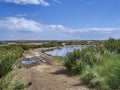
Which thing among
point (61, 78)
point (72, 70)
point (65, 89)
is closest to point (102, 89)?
point (65, 89)

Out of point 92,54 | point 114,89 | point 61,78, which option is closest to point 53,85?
point 61,78

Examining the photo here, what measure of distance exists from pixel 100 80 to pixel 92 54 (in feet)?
18.1

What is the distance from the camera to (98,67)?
596 inches

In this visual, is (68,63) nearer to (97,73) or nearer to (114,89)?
(97,73)

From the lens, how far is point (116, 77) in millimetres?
11180

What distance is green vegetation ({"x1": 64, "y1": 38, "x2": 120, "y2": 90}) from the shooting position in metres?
11.6

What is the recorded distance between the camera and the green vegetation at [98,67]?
11603 mm

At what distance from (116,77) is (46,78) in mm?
5440

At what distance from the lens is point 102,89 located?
1166 centimetres

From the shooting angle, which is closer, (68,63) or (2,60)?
(2,60)

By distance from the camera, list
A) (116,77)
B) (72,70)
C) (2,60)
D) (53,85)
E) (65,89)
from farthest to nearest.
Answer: (72,70) → (53,85) → (65,89) → (116,77) → (2,60)

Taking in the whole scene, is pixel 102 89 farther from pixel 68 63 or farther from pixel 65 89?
pixel 68 63

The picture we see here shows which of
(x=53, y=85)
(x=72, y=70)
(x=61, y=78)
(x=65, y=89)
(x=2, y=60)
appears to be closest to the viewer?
(x=2, y=60)

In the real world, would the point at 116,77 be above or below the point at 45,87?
above
